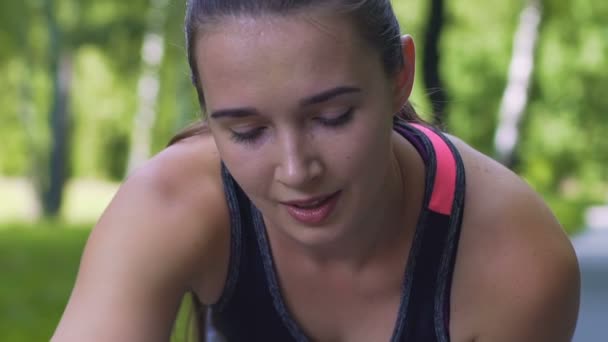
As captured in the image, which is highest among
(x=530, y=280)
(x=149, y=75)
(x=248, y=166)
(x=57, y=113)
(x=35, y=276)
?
(x=248, y=166)

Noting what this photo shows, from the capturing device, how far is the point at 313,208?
248 cm

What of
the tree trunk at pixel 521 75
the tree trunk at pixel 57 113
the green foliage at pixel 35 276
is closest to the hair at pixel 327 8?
the green foliage at pixel 35 276

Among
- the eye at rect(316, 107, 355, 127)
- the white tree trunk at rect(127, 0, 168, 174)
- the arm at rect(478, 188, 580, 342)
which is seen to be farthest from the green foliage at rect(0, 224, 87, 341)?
the white tree trunk at rect(127, 0, 168, 174)

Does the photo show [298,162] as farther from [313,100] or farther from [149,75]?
[149,75]

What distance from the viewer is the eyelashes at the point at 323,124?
2410 millimetres

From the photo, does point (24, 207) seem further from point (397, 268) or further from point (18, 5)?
point (397, 268)

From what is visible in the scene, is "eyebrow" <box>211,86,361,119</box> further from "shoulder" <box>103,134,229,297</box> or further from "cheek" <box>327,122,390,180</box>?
"shoulder" <box>103,134,229,297</box>

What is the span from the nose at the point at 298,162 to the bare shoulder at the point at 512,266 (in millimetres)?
508

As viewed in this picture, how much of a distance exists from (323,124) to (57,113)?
22.1 meters

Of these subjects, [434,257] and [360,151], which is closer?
[360,151]

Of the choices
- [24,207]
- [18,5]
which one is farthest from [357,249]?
[24,207]

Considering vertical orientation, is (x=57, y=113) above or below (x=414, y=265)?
below

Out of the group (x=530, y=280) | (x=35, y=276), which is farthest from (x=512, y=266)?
(x=35, y=276)

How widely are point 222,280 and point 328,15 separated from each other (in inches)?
29.4
